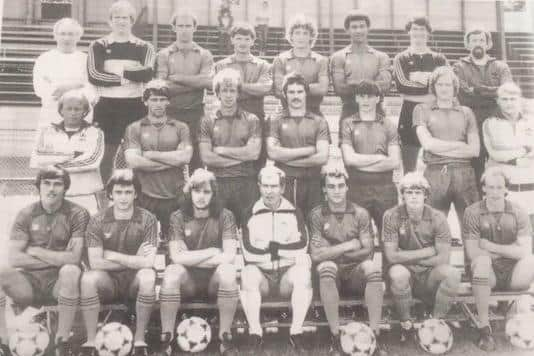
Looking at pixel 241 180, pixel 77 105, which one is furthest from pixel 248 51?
pixel 77 105

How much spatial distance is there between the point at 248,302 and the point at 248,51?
75.1 inches

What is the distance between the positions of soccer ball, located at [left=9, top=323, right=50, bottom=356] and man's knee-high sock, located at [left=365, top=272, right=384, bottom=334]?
2.22 metres

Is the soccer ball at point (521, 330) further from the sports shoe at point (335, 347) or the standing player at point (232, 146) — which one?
the standing player at point (232, 146)

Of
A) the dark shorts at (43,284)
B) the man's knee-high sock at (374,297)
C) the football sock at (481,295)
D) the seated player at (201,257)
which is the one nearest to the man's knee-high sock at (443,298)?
the football sock at (481,295)

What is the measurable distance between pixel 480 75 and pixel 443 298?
186 centimetres

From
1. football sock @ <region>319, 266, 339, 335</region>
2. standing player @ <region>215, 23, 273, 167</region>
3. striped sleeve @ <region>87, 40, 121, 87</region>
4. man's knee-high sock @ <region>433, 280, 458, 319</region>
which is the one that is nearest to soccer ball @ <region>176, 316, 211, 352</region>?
football sock @ <region>319, 266, 339, 335</region>

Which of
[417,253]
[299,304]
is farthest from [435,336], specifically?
[299,304]

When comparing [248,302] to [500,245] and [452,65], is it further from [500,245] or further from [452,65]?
[452,65]

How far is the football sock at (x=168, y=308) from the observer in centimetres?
338

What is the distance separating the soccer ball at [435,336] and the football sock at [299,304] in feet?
2.71

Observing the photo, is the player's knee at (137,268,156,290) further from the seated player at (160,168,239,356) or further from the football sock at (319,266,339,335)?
the football sock at (319,266,339,335)

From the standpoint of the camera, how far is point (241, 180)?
3.73 meters

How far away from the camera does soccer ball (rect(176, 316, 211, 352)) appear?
338 centimetres

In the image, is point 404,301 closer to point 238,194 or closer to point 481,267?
point 481,267
